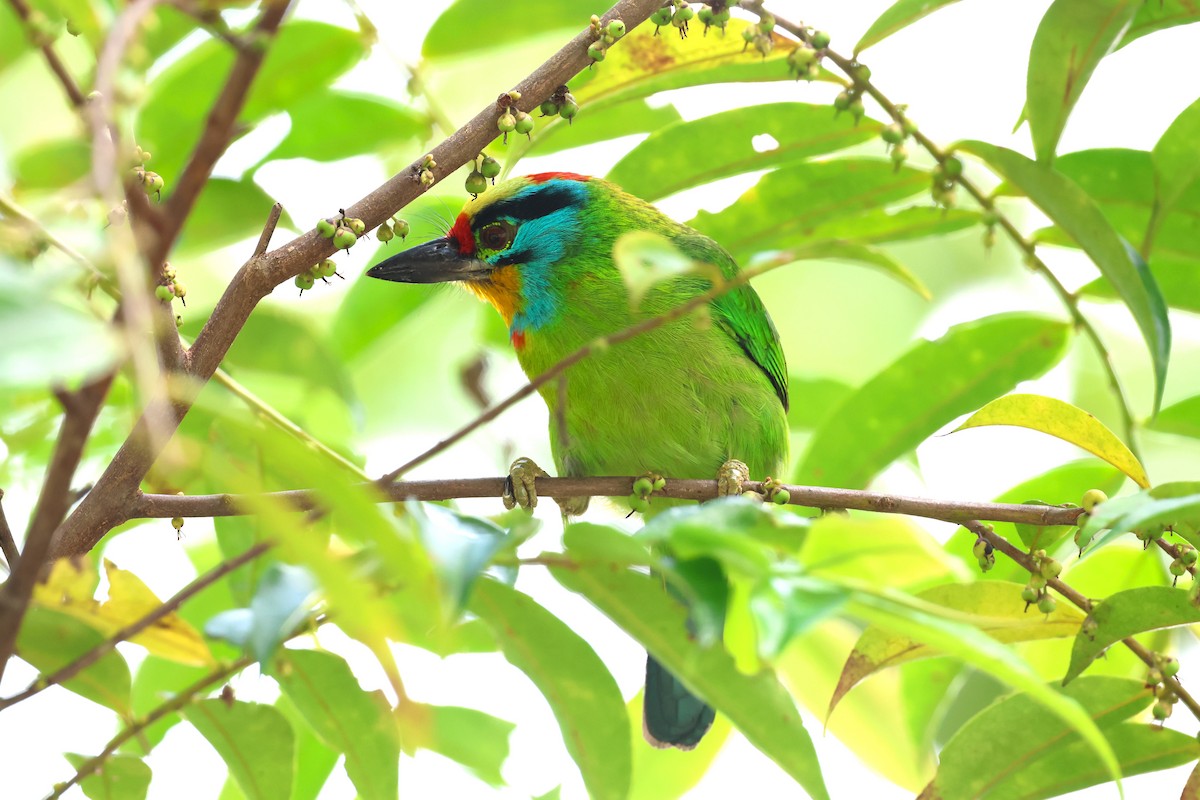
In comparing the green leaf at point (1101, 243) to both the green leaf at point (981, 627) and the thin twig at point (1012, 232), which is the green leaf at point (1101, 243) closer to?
the thin twig at point (1012, 232)

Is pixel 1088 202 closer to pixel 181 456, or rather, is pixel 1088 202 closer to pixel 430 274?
pixel 430 274

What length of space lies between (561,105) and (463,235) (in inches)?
49.4

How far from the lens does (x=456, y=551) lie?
1.22 metres

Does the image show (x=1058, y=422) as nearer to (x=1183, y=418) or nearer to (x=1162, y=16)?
(x=1183, y=418)

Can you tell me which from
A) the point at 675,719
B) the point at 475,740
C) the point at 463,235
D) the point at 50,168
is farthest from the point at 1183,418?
the point at 50,168

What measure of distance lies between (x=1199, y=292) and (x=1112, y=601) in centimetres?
106

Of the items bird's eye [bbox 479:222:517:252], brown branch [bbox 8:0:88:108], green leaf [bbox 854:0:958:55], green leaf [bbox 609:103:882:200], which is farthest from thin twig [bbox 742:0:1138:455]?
brown branch [bbox 8:0:88:108]

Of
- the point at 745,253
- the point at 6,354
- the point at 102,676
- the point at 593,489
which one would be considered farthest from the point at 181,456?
the point at 745,253

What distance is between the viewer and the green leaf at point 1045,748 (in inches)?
78.9

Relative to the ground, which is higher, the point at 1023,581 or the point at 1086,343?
the point at 1086,343

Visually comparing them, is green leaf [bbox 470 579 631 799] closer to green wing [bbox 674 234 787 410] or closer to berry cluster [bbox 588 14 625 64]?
berry cluster [bbox 588 14 625 64]

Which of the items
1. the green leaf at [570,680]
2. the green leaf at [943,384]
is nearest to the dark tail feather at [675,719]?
the green leaf at [943,384]

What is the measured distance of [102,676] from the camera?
6.12 feet

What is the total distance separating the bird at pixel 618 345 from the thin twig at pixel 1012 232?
0.73 m
